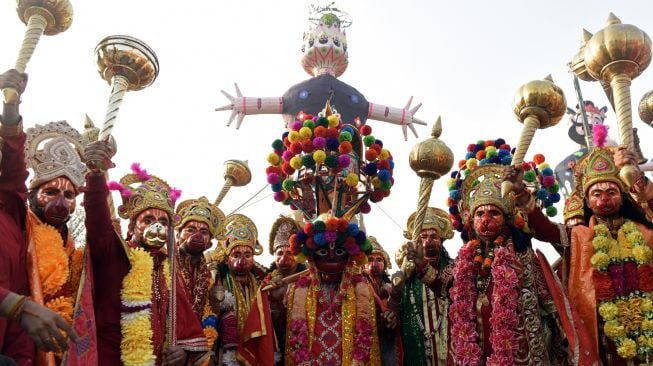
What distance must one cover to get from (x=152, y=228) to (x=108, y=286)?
25.0 inches

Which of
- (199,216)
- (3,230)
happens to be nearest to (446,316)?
(199,216)

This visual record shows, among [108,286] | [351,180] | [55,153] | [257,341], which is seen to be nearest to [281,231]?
[351,180]

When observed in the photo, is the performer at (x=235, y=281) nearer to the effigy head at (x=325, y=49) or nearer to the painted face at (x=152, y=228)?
the painted face at (x=152, y=228)

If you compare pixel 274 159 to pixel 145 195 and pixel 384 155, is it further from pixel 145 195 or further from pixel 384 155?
pixel 145 195

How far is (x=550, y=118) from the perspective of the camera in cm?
581

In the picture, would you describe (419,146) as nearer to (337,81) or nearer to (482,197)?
(482,197)

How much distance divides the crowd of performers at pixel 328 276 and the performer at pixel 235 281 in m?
0.02

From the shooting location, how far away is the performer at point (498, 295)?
17.7ft

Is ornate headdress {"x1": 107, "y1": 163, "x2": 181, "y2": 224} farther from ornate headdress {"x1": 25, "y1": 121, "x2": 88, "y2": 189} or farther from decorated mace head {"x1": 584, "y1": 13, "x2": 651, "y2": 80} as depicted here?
decorated mace head {"x1": 584, "y1": 13, "x2": 651, "y2": 80}

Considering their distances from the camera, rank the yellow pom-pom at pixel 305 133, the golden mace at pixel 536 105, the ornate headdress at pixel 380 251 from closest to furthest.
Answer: the golden mace at pixel 536 105 < the yellow pom-pom at pixel 305 133 < the ornate headdress at pixel 380 251

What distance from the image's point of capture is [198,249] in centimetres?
634

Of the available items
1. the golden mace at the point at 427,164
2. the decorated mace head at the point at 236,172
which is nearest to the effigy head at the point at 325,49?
the decorated mace head at the point at 236,172

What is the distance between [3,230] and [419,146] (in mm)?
3667

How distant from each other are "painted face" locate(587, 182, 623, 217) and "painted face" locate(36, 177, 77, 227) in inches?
173
